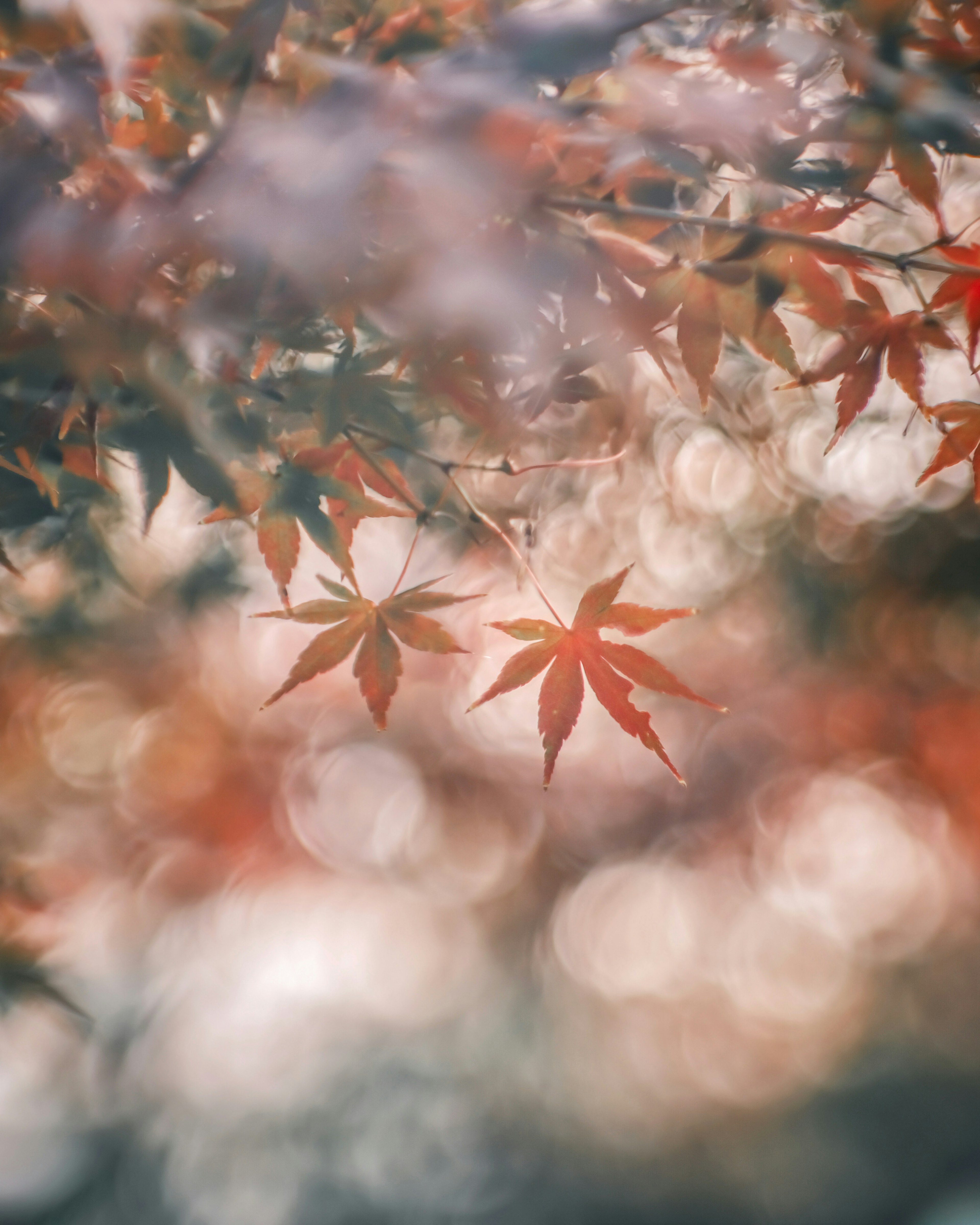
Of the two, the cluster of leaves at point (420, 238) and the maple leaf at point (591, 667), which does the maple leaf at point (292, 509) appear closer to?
the cluster of leaves at point (420, 238)

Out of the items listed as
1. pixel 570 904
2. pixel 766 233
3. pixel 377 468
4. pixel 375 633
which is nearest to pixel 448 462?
pixel 377 468

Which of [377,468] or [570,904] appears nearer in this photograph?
[377,468]

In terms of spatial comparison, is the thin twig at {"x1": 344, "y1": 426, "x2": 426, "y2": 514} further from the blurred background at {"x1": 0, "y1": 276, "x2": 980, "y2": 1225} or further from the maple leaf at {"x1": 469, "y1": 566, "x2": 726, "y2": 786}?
the blurred background at {"x1": 0, "y1": 276, "x2": 980, "y2": 1225}

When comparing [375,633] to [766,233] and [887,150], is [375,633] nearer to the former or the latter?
[766,233]

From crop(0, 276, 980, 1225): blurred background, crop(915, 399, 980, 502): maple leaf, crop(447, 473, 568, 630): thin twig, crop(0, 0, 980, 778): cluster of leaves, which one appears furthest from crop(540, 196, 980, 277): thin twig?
crop(0, 276, 980, 1225): blurred background

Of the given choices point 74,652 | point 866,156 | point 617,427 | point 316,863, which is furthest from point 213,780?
point 866,156

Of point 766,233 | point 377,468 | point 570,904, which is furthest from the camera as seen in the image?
point 570,904

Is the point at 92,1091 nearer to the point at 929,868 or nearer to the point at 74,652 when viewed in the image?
the point at 74,652
